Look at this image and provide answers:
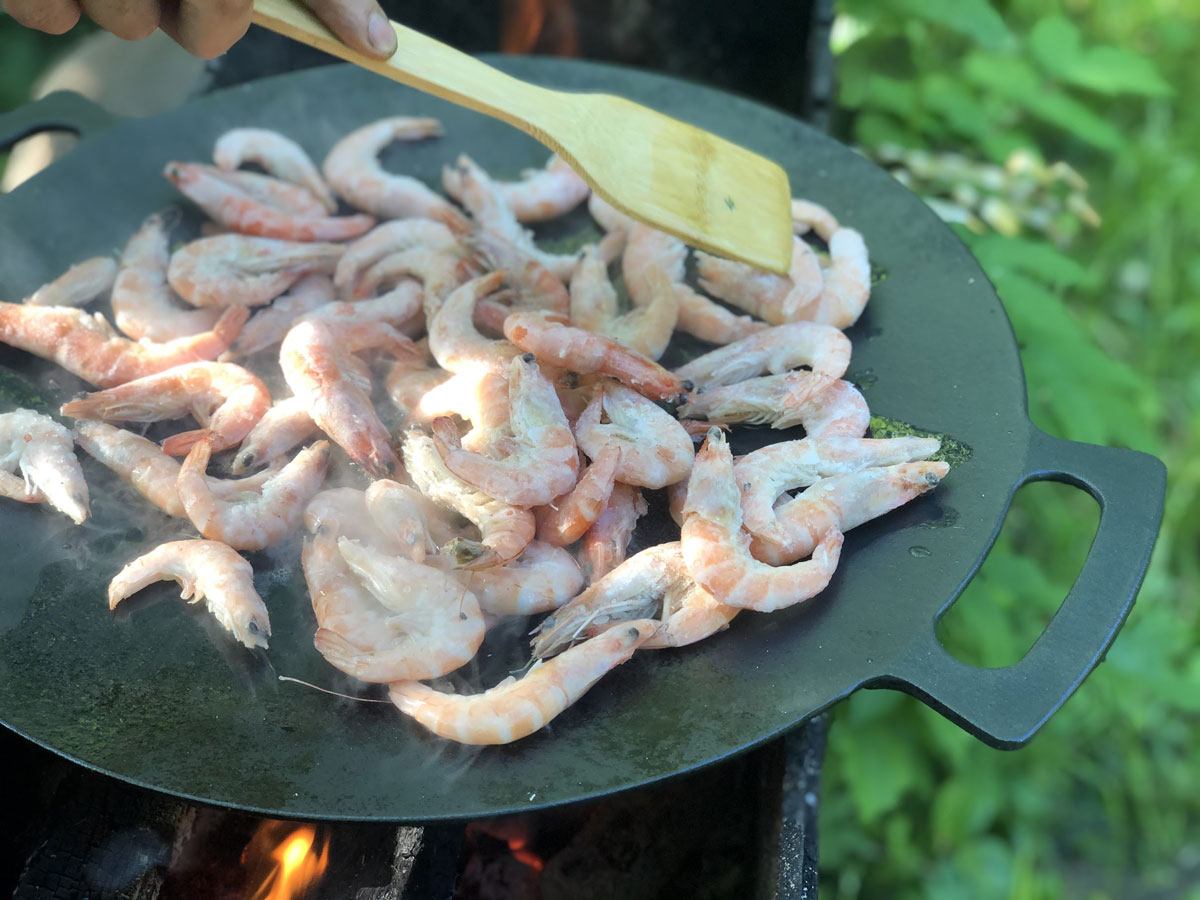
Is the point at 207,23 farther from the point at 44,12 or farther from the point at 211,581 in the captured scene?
the point at 211,581

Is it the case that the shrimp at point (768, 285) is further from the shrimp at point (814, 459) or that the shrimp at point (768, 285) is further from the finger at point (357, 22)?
the finger at point (357, 22)

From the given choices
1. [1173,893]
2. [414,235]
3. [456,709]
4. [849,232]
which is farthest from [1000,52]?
[456,709]

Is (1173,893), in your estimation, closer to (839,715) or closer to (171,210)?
(839,715)

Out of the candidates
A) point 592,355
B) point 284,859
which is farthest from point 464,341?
point 284,859

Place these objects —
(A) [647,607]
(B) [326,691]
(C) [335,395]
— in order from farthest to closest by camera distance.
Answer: (C) [335,395]
(A) [647,607]
(B) [326,691]

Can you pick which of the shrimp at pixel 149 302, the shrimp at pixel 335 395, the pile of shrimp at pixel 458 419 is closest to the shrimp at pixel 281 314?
the pile of shrimp at pixel 458 419

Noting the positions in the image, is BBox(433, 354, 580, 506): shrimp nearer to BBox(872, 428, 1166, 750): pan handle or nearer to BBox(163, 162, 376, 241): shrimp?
BBox(872, 428, 1166, 750): pan handle

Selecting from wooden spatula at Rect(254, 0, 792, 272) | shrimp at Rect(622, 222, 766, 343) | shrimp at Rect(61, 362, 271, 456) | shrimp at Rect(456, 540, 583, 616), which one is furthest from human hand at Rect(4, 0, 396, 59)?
shrimp at Rect(456, 540, 583, 616)
